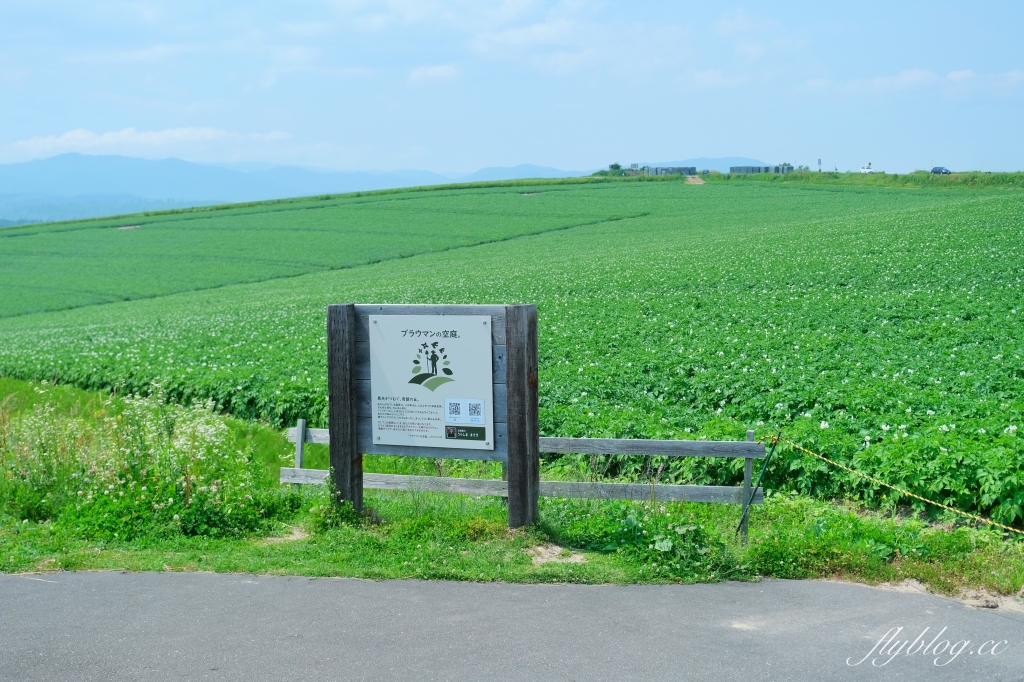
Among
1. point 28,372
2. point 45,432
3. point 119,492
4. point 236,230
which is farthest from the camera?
point 236,230

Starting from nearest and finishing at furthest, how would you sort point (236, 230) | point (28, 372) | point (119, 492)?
point (119, 492) → point (28, 372) → point (236, 230)

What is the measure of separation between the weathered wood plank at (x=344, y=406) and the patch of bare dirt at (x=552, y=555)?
73.8 inches

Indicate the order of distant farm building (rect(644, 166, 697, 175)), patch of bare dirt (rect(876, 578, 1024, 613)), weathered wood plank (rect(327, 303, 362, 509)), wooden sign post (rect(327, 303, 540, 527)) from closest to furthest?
patch of bare dirt (rect(876, 578, 1024, 613)) < wooden sign post (rect(327, 303, 540, 527)) < weathered wood plank (rect(327, 303, 362, 509)) < distant farm building (rect(644, 166, 697, 175))

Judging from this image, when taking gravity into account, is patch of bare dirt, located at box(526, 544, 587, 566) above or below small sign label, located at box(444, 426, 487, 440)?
below

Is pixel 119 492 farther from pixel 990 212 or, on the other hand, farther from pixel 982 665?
pixel 990 212

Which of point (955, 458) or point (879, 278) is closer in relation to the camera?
point (955, 458)

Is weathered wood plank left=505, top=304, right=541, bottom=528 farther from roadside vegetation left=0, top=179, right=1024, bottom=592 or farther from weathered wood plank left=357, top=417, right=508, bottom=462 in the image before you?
roadside vegetation left=0, top=179, right=1024, bottom=592

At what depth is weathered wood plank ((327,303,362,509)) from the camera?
8.23 meters

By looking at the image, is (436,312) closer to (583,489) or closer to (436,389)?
(436,389)

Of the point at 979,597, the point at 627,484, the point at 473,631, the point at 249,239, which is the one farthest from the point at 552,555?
the point at 249,239

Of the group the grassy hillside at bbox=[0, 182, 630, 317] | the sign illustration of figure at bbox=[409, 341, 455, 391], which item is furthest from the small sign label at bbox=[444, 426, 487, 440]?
the grassy hillside at bbox=[0, 182, 630, 317]

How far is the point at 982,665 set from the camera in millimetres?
5004

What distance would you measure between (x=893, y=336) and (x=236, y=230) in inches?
2553

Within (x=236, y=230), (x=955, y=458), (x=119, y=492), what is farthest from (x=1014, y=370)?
(x=236, y=230)
